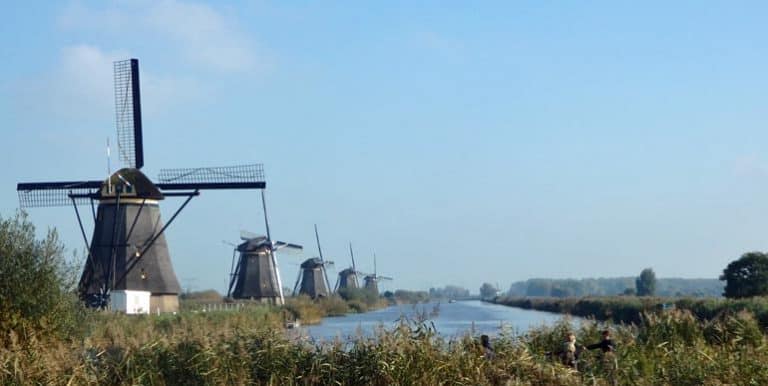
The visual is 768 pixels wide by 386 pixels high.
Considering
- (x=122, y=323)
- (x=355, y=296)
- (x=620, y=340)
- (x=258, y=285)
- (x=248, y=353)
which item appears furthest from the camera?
(x=355, y=296)

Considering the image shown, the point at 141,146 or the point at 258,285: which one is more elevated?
the point at 141,146

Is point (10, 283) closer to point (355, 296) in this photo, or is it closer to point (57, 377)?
point (57, 377)

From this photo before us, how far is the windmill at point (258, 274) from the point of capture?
199 ft

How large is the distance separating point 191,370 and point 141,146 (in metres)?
26.2

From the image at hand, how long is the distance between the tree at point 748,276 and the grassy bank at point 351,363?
107 ft

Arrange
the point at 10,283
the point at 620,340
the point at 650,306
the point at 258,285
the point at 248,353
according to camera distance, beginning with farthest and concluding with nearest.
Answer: the point at 258,285 → the point at 650,306 → the point at 10,283 → the point at 620,340 → the point at 248,353

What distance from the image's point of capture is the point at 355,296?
8831cm

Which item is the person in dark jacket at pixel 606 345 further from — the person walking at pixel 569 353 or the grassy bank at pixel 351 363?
the person walking at pixel 569 353

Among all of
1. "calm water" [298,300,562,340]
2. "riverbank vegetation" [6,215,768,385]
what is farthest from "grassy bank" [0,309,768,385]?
"calm water" [298,300,562,340]

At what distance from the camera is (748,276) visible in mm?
48000

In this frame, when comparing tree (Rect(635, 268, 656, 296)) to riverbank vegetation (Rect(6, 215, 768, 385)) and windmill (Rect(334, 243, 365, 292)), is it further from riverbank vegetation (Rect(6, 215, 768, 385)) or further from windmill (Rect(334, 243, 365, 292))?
riverbank vegetation (Rect(6, 215, 768, 385))

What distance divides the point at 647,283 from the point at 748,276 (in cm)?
5282

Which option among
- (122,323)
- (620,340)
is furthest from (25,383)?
(122,323)

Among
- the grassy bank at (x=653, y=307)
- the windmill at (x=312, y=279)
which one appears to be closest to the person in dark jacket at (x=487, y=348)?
the grassy bank at (x=653, y=307)
